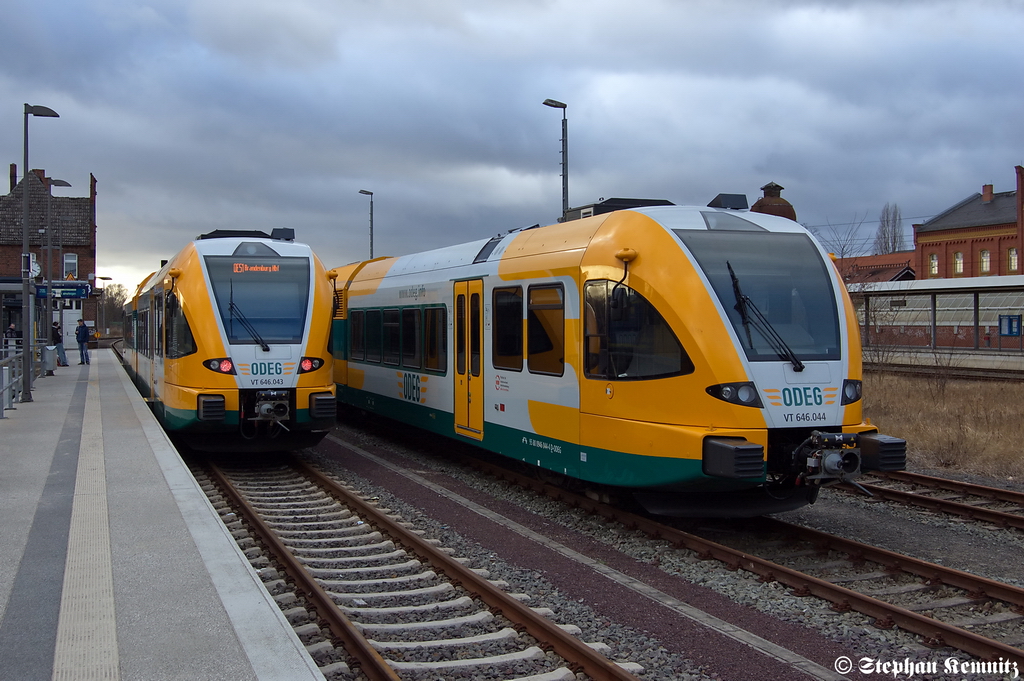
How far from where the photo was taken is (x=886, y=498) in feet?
32.7

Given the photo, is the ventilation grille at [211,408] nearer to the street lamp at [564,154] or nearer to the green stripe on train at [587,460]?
the green stripe on train at [587,460]

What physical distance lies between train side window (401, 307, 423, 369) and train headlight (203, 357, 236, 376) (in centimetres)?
294

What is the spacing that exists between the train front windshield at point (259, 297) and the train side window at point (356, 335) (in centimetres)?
438

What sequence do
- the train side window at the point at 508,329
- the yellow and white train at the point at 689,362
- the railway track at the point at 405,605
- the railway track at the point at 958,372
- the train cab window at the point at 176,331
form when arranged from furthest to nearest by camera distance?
the railway track at the point at 958,372, the train cab window at the point at 176,331, the train side window at the point at 508,329, the yellow and white train at the point at 689,362, the railway track at the point at 405,605

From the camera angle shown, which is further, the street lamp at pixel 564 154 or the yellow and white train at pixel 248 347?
the street lamp at pixel 564 154

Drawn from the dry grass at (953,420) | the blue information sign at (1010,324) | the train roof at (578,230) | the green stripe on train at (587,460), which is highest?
the train roof at (578,230)

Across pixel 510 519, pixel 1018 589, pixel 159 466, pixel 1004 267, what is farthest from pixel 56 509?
pixel 1004 267

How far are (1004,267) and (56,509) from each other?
62.5 meters

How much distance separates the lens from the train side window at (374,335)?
15.2 m

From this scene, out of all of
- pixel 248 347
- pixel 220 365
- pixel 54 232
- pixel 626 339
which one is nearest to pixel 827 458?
pixel 626 339

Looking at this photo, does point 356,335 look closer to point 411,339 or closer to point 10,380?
point 411,339

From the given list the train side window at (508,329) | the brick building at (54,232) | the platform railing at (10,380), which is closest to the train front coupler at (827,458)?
the train side window at (508,329)

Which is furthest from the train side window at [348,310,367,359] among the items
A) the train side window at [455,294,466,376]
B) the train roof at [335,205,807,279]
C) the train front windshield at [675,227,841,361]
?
the train front windshield at [675,227,841,361]

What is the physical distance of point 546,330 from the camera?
30.1 ft
